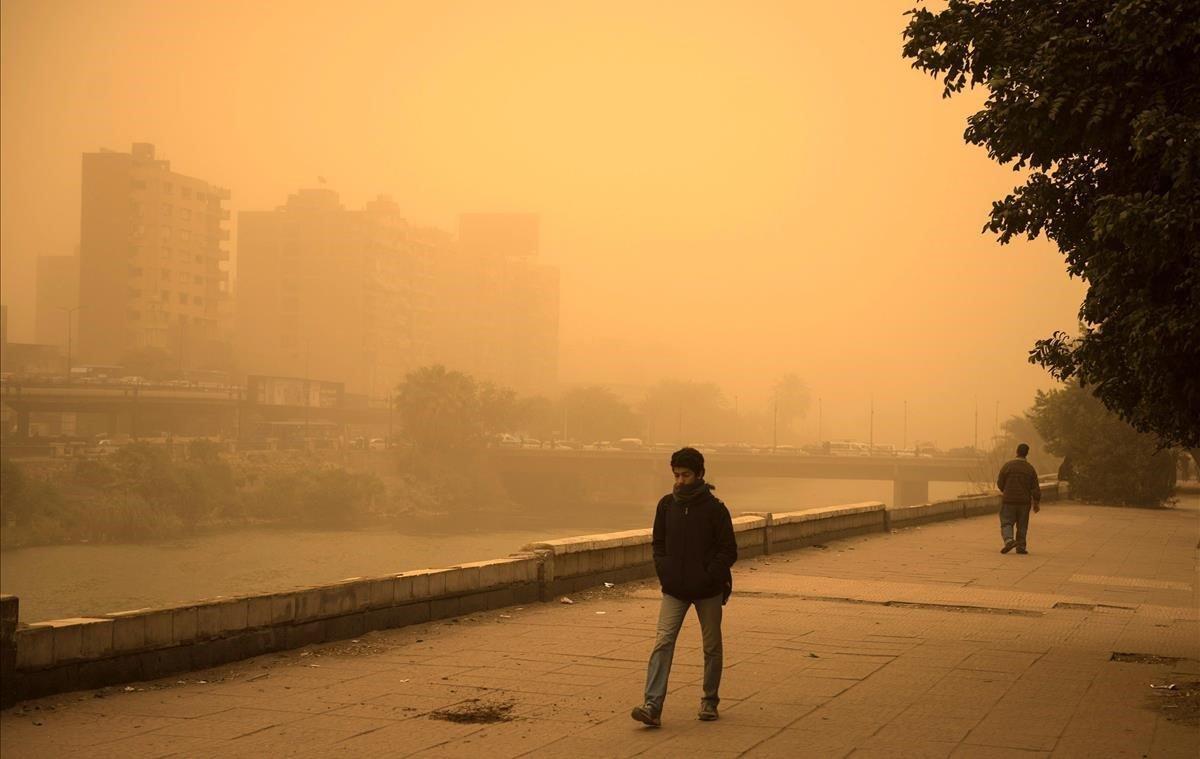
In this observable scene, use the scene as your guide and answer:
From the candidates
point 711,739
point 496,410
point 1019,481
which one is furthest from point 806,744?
point 496,410

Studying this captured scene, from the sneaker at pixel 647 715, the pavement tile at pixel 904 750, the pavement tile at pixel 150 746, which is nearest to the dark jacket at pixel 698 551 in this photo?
the sneaker at pixel 647 715

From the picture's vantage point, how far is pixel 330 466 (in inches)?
4139

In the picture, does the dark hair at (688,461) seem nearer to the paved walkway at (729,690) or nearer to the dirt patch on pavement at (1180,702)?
the paved walkway at (729,690)

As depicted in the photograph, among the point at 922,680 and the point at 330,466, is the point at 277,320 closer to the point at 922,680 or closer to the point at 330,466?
the point at 330,466

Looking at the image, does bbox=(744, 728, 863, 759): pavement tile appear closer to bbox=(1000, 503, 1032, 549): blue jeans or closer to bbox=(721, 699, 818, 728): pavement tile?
bbox=(721, 699, 818, 728): pavement tile

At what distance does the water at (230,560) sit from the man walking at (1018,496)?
1991 inches

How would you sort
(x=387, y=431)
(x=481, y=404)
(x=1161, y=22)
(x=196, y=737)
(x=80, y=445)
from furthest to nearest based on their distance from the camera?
(x=387, y=431) → (x=481, y=404) → (x=80, y=445) → (x=1161, y=22) → (x=196, y=737)

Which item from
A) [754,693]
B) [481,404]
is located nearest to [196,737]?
[754,693]

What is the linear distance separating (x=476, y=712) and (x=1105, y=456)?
34.8 m

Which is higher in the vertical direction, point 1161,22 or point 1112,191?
point 1161,22

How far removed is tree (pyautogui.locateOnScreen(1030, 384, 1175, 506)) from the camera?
1518 inches

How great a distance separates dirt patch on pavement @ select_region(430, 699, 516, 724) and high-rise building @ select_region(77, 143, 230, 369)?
→ 485 ft

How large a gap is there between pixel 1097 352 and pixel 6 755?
25.8ft

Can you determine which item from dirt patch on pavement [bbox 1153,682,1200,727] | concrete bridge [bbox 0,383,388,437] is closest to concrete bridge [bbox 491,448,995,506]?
concrete bridge [bbox 0,383,388,437]
